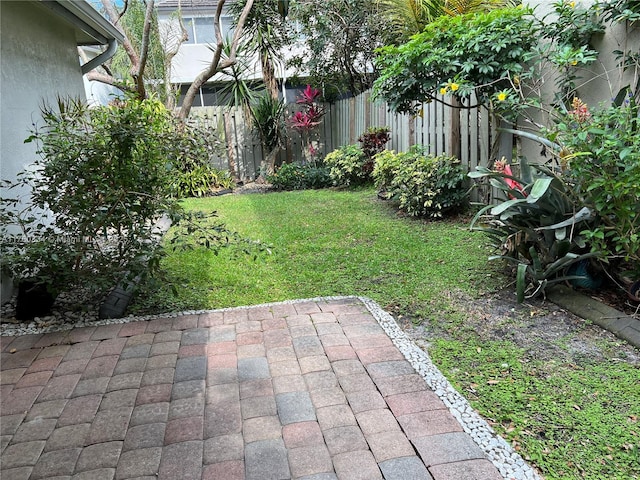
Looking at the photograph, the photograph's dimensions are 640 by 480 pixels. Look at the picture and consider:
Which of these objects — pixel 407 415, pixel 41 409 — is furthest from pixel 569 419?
pixel 41 409

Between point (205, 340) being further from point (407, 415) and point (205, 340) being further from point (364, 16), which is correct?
point (364, 16)

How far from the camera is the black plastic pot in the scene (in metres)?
3.18

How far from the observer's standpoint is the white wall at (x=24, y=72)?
3711 millimetres

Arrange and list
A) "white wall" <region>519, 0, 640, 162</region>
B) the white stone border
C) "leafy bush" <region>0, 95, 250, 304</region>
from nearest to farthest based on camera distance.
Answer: the white stone border < "leafy bush" <region>0, 95, 250, 304</region> < "white wall" <region>519, 0, 640, 162</region>

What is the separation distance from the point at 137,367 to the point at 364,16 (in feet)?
26.6

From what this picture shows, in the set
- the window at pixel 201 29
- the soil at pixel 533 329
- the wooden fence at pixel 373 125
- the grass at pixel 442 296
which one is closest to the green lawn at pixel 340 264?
the grass at pixel 442 296

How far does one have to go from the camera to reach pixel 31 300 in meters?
3.20

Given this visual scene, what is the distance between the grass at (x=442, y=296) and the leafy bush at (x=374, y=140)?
138 centimetres

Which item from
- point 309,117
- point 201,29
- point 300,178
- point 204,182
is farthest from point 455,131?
point 201,29

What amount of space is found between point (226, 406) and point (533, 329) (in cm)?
192

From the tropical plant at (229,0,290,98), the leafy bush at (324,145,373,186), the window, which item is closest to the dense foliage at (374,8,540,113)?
the leafy bush at (324,145,373,186)

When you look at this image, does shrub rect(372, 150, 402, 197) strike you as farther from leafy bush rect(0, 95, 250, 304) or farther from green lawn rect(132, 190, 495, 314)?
leafy bush rect(0, 95, 250, 304)

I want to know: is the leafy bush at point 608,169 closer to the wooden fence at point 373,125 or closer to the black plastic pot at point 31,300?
the wooden fence at point 373,125

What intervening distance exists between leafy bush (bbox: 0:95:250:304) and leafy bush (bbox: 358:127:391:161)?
4937 mm
